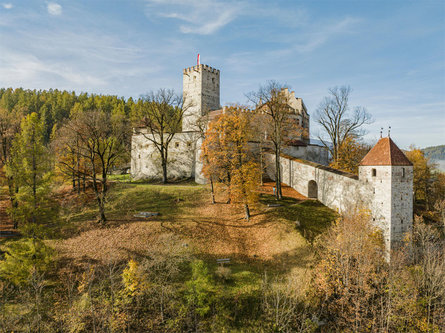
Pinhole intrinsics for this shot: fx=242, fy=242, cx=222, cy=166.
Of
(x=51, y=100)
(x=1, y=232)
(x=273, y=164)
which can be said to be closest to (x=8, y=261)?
(x=1, y=232)

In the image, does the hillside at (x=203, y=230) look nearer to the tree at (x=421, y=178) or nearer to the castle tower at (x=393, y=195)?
the castle tower at (x=393, y=195)

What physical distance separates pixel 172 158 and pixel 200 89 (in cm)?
1672

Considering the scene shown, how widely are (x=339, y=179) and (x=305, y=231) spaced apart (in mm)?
6223

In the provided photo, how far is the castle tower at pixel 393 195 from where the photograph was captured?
17.4 meters

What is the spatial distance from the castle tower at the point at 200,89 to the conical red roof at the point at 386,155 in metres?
30.8

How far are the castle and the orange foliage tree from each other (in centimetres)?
774

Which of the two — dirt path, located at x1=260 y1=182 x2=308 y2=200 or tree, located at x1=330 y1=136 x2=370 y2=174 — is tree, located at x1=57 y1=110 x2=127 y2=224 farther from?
tree, located at x1=330 y1=136 x2=370 y2=174

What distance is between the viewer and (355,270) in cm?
Result: 1554

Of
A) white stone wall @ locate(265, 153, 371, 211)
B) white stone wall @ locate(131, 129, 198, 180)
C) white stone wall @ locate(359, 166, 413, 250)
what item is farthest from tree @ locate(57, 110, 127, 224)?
white stone wall @ locate(359, 166, 413, 250)

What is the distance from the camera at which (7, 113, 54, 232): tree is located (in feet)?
49.3

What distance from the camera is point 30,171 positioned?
15289 millimetres

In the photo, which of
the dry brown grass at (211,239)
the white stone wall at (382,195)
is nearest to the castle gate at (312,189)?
the white stone wall at (382,195)

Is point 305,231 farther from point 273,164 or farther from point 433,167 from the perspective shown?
point 433,167

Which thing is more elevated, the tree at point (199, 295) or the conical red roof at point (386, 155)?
the conical red roof at point (386, 155)
